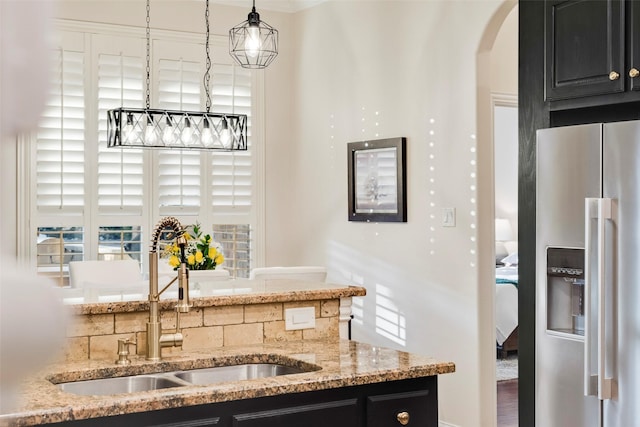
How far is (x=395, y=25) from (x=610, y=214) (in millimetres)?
2714

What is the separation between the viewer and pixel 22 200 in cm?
575

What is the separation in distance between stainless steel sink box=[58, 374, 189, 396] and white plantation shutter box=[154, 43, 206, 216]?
3.92 metres

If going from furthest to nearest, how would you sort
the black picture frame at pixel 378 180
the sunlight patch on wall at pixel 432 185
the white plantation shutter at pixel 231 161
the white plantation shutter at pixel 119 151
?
the white plantation shutter at pixel 231 161 → the white plantation shutter at pixel 119 151 → the black picture frame at pixel 378 180 → the sunlight patch on wall at pixel 432 185

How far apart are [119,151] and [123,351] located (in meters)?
3.87

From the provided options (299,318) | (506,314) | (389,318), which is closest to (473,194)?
(389,318)

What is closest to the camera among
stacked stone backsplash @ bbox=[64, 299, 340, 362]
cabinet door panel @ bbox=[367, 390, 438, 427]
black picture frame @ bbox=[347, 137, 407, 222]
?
cabinet door panel @ bbox=[367, 390, 438, 427]

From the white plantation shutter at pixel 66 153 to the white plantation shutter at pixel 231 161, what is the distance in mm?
1020

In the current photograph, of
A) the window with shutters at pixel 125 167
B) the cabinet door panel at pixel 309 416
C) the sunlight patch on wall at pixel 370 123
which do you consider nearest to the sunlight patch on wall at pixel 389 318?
the sunlight patch on wall at pixel 370 123

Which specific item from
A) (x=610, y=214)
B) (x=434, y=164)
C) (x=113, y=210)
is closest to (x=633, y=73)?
Answer: (x=610, y=214)

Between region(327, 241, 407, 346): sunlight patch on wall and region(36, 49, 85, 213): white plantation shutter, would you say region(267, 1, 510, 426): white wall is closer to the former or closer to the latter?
region(327, 241, 407, 346): sunlight patch on wall

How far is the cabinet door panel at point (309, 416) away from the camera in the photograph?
215 cm

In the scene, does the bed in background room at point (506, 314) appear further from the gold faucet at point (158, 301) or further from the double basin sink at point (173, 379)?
the gold faucet at point (158, 301)

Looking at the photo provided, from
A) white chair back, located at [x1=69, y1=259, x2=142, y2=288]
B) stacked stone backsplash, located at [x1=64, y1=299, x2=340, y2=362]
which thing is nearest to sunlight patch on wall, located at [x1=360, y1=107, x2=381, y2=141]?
white chair back, located at [x1=69, y1=259, x2=142, y2=288]

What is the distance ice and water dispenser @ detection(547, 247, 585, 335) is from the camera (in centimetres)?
343
